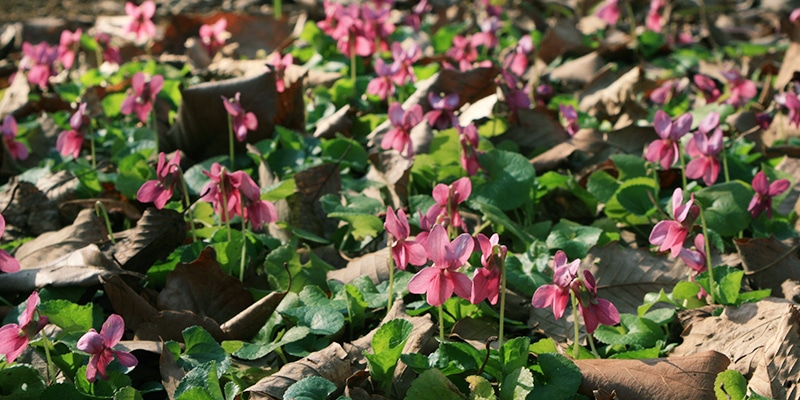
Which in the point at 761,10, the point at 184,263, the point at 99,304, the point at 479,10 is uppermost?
the point at 184,263

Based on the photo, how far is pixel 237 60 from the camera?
16.4 feet

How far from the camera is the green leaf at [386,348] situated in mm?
1881

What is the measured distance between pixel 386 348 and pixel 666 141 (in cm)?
124

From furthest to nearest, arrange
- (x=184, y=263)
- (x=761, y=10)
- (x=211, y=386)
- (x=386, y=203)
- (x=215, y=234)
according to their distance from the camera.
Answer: (x=761, y=10), (x=386, y=203), (x=215, y=234), (x=184, y=263), (x=211, y=386)

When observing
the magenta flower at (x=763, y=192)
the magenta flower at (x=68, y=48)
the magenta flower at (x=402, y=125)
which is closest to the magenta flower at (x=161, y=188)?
the magenta flower at (x=402, y=125)

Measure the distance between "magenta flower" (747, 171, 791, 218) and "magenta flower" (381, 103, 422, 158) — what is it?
1.04 metres

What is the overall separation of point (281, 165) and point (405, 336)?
4.78 feet

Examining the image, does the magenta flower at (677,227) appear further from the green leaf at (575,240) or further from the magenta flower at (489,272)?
the magenta flower at (489,272)

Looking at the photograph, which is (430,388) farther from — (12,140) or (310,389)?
(12,140)

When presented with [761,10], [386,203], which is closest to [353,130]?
[386,203]

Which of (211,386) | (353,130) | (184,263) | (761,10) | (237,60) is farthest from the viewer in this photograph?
(761,10)

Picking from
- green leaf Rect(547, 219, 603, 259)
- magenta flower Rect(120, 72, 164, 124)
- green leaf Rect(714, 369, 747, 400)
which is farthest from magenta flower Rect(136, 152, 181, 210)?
green leaf Rect(714, 369, 747, 400)

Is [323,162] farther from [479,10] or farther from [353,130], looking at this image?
[479,10]

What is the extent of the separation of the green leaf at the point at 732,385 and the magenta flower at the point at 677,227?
0.35 metres
